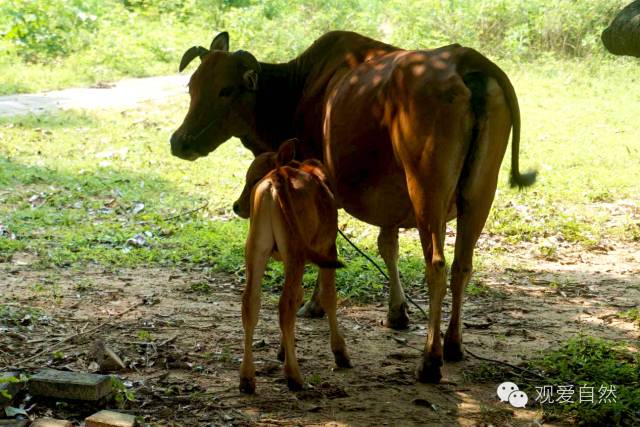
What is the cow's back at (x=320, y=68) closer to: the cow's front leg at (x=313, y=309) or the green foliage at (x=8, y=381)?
the cow's front leg at (x=313, y=309)

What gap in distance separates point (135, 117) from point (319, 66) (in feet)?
24.6

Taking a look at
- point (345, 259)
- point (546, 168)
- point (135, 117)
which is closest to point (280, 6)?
point (135, 117)

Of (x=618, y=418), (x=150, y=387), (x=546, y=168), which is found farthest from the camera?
(x=546, y=168)

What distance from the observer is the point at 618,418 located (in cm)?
417

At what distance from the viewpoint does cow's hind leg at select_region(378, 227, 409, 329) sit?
19.4ft

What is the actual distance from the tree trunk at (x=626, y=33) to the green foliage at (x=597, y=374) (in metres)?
1.60

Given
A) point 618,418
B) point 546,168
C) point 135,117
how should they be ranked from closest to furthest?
point 618,418
point 546,168
point 135,117

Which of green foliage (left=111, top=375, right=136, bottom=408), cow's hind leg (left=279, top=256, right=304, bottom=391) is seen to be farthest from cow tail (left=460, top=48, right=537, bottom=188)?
green foliage (left=111, top=375, right=136, bottom=408)

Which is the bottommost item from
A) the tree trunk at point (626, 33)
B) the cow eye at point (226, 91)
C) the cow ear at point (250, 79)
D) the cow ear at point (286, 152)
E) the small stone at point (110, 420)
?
the small stone at point (110, 420)

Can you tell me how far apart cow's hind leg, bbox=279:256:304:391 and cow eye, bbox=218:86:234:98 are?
2005mm

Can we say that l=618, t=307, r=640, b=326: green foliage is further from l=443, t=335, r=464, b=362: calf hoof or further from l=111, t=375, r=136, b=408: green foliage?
l=111, t=375, r=136, b=408: green foliage

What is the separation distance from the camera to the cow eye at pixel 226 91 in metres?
6.23

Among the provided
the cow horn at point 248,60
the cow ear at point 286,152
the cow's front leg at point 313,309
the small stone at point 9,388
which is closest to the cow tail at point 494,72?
the cow ear at point 286,152

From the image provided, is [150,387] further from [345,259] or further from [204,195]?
[204,195]
